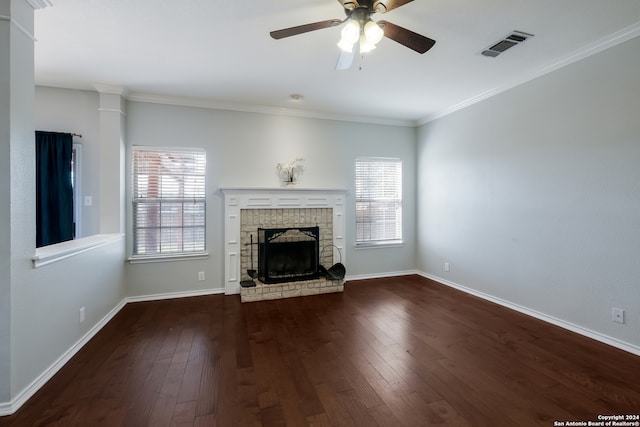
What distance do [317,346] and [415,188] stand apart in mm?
3535

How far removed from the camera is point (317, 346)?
8.35 feet

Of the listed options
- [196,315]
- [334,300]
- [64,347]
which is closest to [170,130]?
[196,315]

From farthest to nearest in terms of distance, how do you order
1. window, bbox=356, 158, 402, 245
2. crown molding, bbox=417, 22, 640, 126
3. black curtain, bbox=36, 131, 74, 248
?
1. window, bbox=356, 158, 402, 245
2. black curtain, bbox=36, 131, 74, 248
3. crown molding, bbox=417, 22, 640, 126

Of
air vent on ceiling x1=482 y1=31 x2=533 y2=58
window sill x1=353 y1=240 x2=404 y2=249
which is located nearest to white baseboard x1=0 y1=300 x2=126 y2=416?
window sill x1=353 y1=240 x2=404 y2=249

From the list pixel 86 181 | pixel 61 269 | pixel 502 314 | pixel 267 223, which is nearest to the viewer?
pixel 61 269

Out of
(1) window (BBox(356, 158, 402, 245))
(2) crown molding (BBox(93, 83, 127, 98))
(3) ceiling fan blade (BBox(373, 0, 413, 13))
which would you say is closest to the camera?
(3) ceiling fan blade (BBox(373, 0, 413, 13))

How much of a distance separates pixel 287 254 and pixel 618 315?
11.7 ft

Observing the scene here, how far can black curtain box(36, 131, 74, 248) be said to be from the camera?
10.6 ft

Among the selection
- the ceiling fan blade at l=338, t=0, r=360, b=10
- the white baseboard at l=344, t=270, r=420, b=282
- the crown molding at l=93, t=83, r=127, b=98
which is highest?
the crown molding at l=93, t=83, r=127, b=98

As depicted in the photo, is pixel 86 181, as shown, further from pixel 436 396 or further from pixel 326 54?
pixel 436 396

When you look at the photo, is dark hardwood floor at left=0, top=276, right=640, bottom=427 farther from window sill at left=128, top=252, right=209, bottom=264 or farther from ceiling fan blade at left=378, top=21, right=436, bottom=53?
ceiling fan blade at left=378, top=21, right=436, bottom=53

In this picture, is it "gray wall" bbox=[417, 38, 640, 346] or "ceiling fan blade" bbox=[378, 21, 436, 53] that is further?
"gray wall" bbox=[417, 38, 640, 346]

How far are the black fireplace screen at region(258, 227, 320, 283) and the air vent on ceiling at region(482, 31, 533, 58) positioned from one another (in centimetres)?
291

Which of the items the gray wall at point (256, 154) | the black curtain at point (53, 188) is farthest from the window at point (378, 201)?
the black curtain at point (53, 188)
